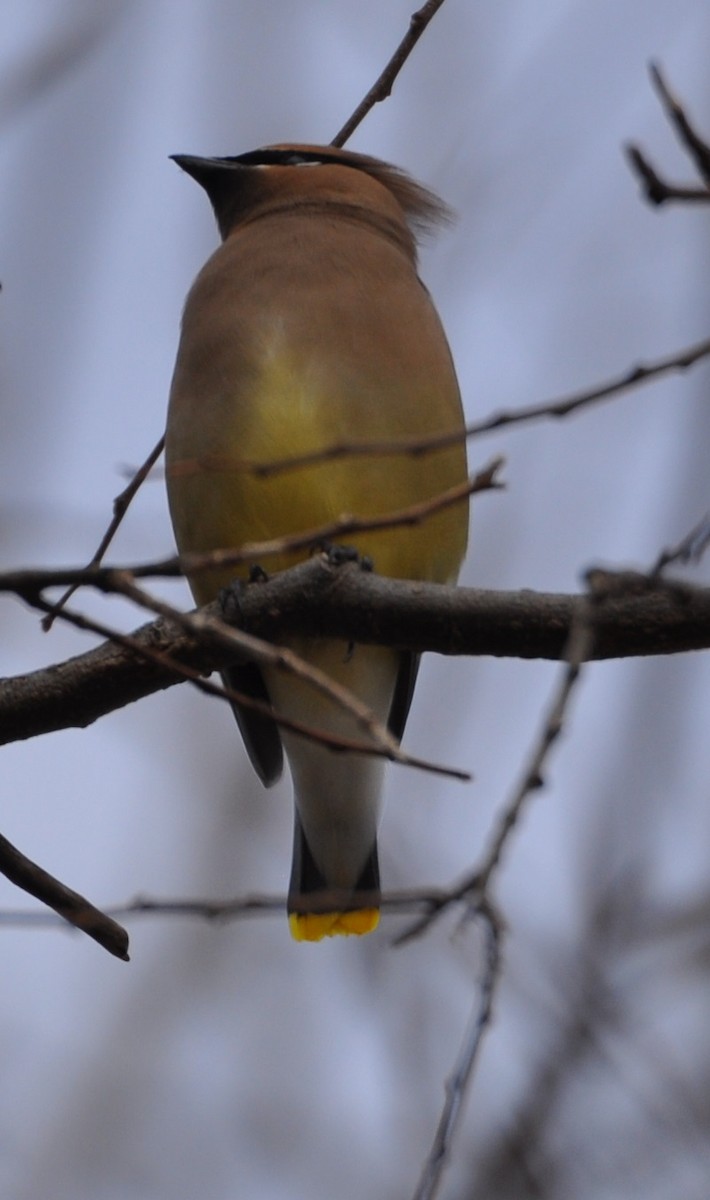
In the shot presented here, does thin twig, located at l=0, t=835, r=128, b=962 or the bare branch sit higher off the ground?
the bare branch

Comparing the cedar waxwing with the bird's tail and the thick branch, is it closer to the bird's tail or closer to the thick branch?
the bird's tail

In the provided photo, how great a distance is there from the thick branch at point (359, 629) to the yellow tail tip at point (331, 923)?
1.19 m

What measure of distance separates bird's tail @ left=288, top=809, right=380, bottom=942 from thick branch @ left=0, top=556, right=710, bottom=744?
92cm

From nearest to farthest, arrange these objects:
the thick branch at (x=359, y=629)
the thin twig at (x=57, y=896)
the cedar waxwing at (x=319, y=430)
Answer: the thick branch at (x=359, y=629)
the thin twig at (x=57, y=896)
the cedar waxwing at (x=319, y=430)

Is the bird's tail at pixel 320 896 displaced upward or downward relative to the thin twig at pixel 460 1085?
downward

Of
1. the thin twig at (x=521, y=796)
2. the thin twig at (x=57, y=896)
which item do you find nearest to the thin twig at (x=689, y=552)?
the thin twig at (x=521, y=796)

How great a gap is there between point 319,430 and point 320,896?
1.13 metres

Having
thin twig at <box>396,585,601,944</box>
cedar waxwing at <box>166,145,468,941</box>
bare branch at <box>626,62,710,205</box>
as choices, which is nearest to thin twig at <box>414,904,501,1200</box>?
thin twig at <box>396,585,601,944</box>

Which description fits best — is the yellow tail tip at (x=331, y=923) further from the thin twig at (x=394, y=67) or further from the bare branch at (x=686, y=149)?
the bare branch at (x=686, y=149)

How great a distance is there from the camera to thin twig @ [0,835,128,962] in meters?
2.86

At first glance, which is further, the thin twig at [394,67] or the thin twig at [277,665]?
the thin twig at [394,67]

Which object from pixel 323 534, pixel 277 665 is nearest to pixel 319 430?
pixel 323 534

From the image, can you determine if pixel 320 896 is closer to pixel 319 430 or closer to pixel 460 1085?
pixel 319 430

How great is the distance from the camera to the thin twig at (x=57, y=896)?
9.37 feet
